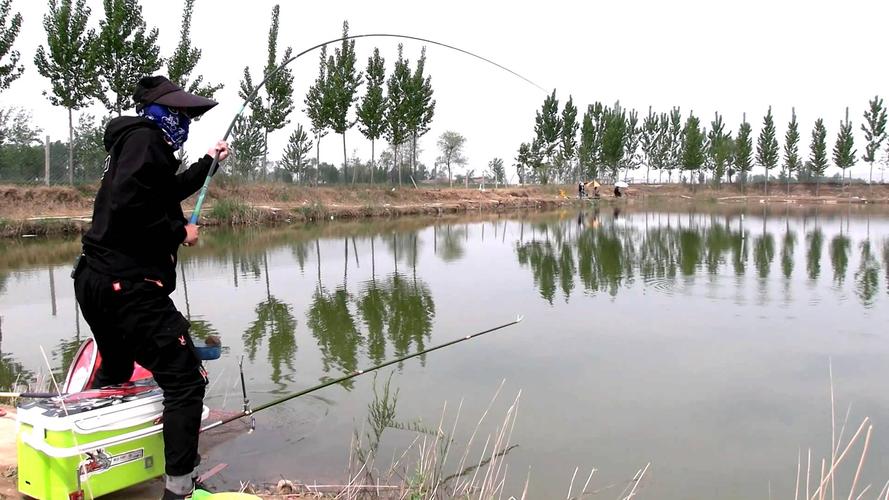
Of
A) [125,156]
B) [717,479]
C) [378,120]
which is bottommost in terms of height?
[717,479]

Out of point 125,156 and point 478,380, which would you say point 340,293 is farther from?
point 125,156

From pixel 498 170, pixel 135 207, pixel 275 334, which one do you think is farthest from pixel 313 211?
pixel 498 170

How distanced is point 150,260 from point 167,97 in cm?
63

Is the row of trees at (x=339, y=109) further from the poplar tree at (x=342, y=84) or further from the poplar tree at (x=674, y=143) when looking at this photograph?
the poplar tree at (x=674, y=143)

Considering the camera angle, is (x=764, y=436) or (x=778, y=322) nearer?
(x=764, y=436)

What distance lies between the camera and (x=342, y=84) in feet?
102

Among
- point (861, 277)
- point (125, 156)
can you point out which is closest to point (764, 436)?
point (125, 156)

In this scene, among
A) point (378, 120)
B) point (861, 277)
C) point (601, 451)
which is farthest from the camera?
point (378, 120)

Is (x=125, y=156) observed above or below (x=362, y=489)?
above

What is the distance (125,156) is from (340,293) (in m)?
6.52

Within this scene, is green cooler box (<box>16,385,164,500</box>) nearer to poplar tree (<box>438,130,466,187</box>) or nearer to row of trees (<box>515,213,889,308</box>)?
row of trees (<box>515,213,889,308</box>)

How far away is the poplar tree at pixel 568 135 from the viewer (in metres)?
51.1

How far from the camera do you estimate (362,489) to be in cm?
318

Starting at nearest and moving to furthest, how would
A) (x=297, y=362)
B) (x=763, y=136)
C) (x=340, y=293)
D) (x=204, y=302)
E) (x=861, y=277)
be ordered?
(x=297, y=362) → (x=204, y=302) → (x=340, y=293) → (x=861, y=277) → (x=763, y=136)
